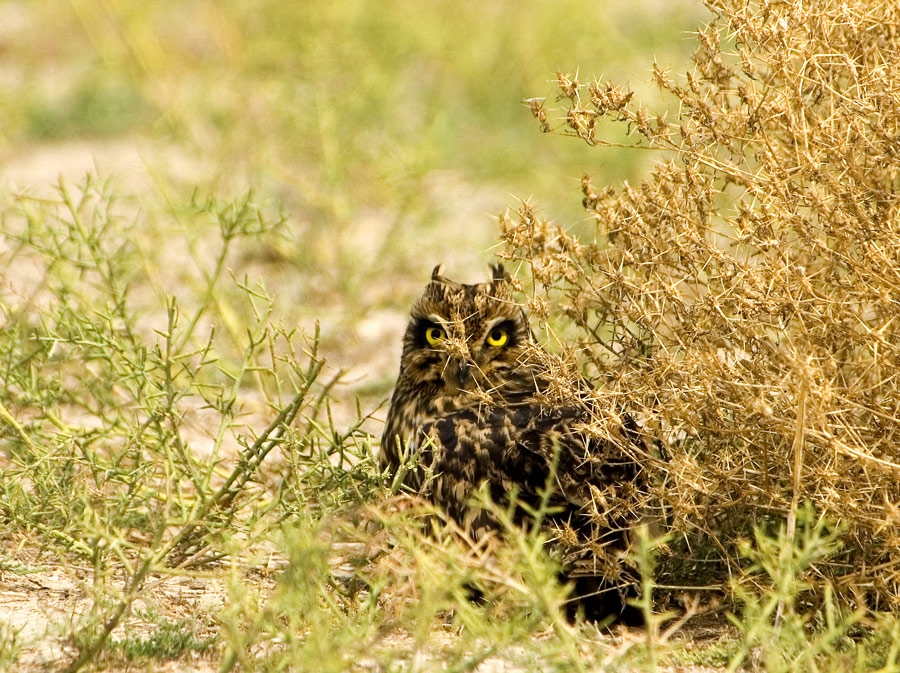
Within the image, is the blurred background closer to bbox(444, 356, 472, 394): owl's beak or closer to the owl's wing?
bbox(444, 356, 472, 394): owl's beak

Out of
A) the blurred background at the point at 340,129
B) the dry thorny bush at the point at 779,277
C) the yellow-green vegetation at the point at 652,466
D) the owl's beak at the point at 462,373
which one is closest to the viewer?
the yellow-green vegetation at the point at 652,466

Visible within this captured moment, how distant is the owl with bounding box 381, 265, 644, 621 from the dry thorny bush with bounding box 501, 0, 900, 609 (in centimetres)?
15

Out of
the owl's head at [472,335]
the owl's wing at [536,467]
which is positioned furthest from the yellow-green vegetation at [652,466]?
the owl's head at [472,335]

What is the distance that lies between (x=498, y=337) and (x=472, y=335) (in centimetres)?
11

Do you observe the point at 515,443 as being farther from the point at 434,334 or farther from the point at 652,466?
the point at 434,334

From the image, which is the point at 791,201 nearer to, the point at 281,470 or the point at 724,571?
the point at 724,571

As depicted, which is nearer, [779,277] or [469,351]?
[779,277]

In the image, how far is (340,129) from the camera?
7508 mm

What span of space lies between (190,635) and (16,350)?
51.2 inches

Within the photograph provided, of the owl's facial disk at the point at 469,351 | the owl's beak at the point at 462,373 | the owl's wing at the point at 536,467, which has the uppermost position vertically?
the owl's facial disk at the point at 469,351

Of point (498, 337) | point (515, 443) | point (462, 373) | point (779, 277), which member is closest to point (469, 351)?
point (462, 373)

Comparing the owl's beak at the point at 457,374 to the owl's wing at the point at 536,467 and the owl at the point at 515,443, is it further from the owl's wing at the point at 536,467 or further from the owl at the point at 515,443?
the owl's wing at the point at 536,467

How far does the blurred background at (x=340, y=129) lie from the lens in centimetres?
693

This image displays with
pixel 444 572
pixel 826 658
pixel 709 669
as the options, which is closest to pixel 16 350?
pixel 444 572
